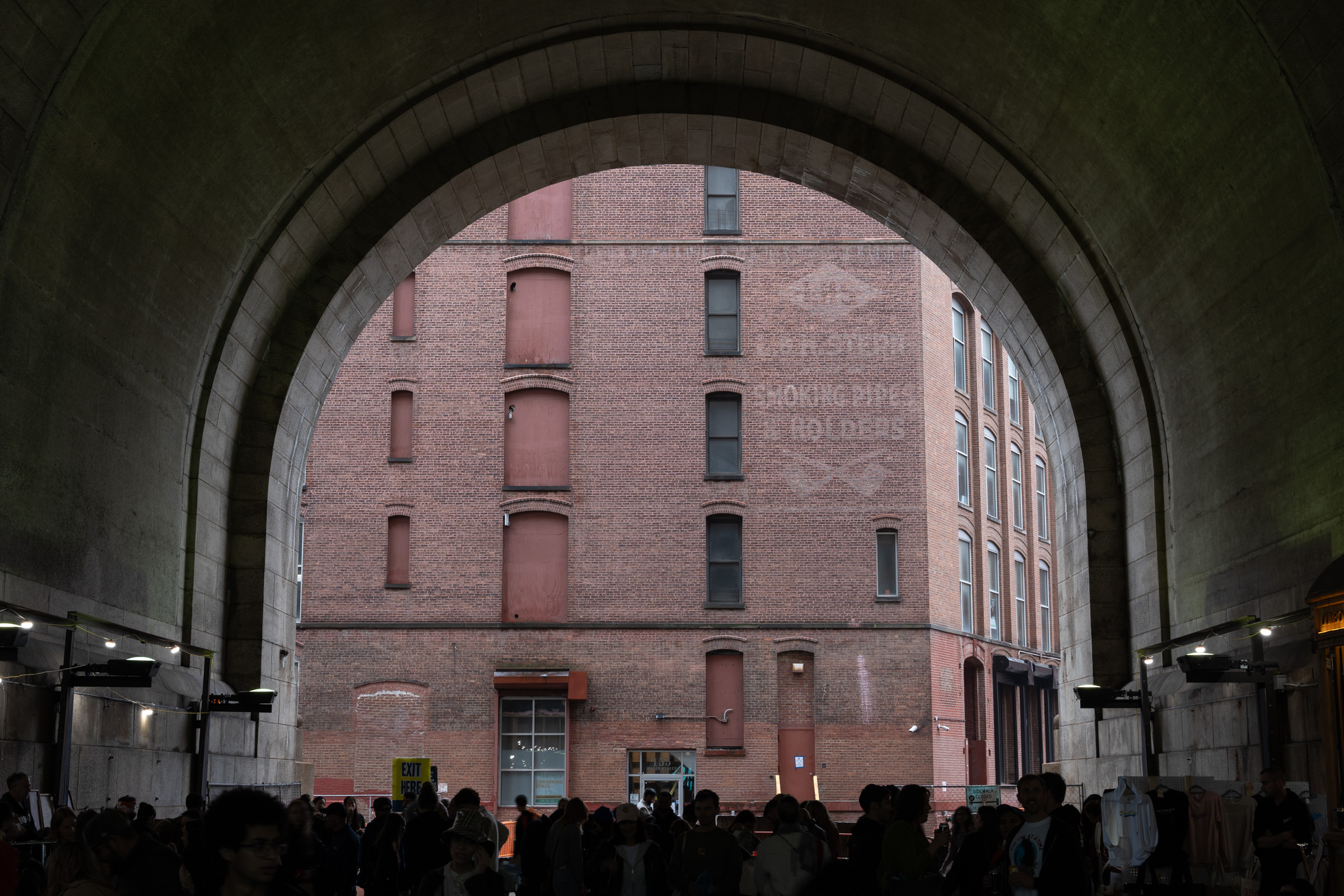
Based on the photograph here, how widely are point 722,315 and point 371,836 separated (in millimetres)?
26046

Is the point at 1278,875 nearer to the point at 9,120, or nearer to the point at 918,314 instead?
the point at 9,120

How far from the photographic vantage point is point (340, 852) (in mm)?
12641

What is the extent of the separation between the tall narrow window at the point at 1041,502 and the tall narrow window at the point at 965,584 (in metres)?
8.02

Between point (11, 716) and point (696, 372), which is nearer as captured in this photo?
point (11, 716)

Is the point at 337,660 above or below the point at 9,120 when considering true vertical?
below

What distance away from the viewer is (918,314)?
39875 mm

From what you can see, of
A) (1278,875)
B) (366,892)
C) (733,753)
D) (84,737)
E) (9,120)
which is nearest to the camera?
(1278,875)

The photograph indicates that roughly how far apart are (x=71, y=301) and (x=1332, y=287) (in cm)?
1100

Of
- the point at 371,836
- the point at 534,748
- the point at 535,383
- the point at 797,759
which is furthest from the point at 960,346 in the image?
the point at 371,836

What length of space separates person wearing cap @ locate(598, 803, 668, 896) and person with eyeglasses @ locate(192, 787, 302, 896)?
607 cm

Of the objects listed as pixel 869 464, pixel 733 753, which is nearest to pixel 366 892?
pixel 733 753

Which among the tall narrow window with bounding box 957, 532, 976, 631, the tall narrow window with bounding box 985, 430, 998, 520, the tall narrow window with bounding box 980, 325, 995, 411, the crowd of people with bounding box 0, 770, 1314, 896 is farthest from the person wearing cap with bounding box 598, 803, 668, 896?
the tall narrow window with bounding box 980, 325, 995, 411

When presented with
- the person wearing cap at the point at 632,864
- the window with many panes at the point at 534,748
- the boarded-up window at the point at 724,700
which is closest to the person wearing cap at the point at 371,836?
the person wearing cap at the point at 632,864

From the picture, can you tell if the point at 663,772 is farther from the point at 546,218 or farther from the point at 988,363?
the point at 988,363
